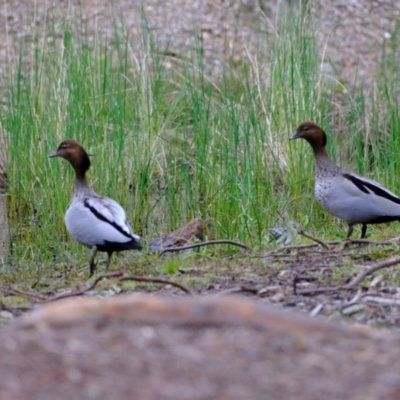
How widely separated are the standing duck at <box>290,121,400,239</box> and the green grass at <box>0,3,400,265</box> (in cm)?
42

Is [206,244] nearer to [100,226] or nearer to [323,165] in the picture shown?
[100,226]

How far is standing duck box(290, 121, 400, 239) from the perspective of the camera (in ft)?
23.8

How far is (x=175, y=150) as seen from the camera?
948cm

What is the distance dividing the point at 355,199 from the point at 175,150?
2590 mm

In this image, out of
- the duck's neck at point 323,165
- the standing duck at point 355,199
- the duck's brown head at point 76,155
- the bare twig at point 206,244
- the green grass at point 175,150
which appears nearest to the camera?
the bare twig at point 206,244

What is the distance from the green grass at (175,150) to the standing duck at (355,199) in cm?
42

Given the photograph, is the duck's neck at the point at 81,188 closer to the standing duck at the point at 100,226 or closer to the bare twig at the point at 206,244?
the standing duck at the point at 100,226

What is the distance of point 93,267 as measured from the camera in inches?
267

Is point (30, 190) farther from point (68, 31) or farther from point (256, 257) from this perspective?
point (256, 257)

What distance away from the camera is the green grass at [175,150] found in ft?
26.7

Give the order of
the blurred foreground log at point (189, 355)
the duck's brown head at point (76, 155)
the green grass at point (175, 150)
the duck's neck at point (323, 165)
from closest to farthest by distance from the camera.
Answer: the blurred foreground log at point (189, 355) → the duck's brown head at point (76, 155) → the duck's neck at point (323, 165) → the green grass at point (175, 150)

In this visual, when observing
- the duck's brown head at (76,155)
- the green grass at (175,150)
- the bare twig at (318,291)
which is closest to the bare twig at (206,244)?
the green grass at (175,150)

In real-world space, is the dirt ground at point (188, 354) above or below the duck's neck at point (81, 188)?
above

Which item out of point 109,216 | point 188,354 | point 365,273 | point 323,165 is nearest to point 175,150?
point 323,165
